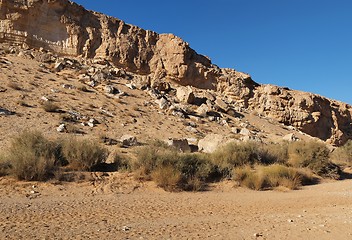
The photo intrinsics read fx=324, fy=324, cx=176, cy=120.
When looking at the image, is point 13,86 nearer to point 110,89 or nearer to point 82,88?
point 82,88

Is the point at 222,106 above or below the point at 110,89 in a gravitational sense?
above

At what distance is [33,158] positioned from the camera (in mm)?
7969

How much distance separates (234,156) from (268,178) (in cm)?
168

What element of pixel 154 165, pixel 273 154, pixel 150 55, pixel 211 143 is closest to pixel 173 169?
pixel 154 165

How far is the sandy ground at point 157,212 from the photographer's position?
5047 millimetres

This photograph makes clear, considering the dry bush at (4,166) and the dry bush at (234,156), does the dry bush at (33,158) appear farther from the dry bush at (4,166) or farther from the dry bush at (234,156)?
the dry bush at (234,156)

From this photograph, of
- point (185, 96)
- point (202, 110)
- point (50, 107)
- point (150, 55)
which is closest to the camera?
point (50, 107)

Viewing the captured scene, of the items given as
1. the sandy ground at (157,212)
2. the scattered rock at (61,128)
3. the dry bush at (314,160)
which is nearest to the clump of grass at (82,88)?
the scattered rock at (61,128)

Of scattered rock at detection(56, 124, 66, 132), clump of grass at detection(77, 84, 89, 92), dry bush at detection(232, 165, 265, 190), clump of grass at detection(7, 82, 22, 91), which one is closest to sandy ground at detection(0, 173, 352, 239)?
dry bush at detection(232, 165, 265, 190)

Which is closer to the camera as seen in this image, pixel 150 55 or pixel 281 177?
pixel 281 177

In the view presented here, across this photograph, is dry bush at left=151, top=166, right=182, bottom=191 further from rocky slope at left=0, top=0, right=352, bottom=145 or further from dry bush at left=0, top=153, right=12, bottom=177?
rocky slope at left=0, top=0, right=352, bottom=145

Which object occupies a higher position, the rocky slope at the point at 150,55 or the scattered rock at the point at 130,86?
the rocky slope at the point at 150,55

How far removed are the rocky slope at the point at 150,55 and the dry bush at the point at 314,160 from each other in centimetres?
1606

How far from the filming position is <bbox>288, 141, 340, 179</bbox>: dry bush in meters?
12.4
